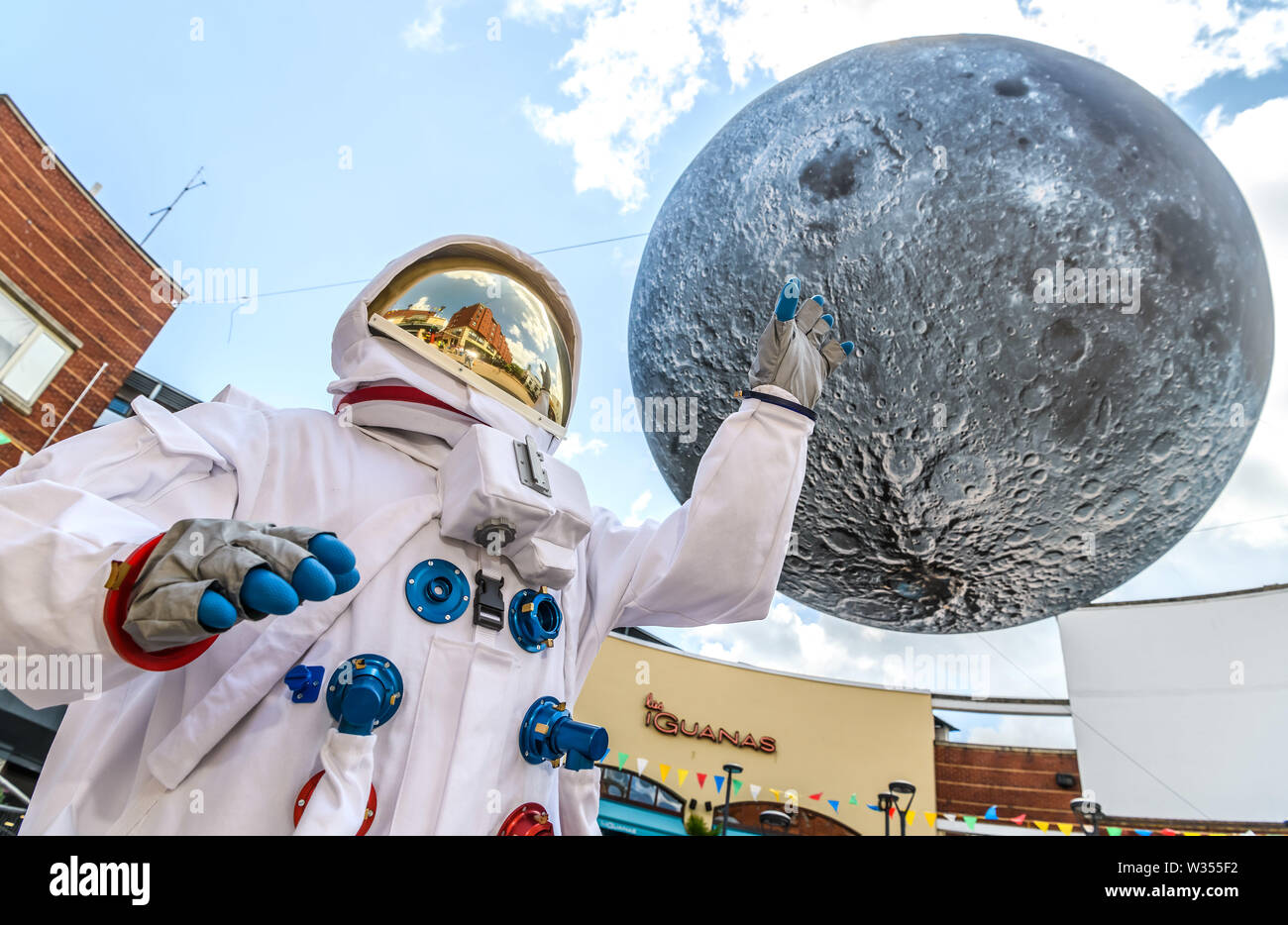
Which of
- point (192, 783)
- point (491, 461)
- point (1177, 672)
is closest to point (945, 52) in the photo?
point (491, 461)

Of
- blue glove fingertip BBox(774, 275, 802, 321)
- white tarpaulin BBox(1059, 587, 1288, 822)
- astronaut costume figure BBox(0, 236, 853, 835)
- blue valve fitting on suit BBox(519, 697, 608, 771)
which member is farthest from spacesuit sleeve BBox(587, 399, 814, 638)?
white tarpaulin BBox(1059, 587, 1288, 822)

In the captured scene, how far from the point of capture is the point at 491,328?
205 cm

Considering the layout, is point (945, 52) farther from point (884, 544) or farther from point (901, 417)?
point (884, 544)

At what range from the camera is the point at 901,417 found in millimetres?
2312

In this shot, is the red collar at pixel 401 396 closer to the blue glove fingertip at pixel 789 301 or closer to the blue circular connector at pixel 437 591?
the blue circular connector at pixel 437 591

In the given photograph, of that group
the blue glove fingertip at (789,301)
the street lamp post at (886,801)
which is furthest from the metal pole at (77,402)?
the street lamp post at (886,801)

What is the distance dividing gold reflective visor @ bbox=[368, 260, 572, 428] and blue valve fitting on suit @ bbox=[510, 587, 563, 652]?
532 mm

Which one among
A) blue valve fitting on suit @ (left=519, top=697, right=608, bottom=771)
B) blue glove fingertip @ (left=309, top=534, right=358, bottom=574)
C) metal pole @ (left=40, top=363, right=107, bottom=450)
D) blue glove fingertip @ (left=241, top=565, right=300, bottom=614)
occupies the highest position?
metal pole @ (left=40, top=363, right=107, bottom=450)

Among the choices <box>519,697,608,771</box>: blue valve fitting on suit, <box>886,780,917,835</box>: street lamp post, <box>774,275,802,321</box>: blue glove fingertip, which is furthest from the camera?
<box>886,780,917,835</box>: street lamp post

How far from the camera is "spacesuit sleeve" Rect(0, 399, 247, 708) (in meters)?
1.10

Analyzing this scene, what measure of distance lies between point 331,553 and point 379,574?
1.41 feet

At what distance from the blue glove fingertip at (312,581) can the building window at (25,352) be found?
414 inches

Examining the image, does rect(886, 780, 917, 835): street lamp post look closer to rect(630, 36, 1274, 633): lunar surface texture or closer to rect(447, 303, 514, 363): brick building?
rect(630, 36, 1274, 633): lunar surface texture

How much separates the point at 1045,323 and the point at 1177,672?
11198 mm
